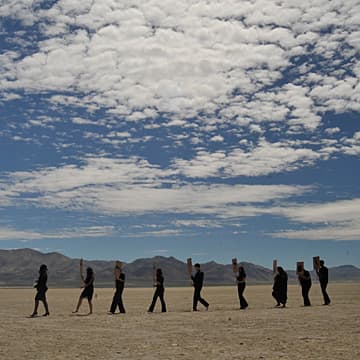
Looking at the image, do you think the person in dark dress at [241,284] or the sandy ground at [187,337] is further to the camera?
the person in dark dress at [241,284]

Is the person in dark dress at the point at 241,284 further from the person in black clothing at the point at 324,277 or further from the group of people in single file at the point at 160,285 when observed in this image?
the person in black clothing at the point at 324,277

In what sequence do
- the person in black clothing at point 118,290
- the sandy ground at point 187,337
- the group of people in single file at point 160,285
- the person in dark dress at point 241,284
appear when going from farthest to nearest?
the person in dark dress at point 241,284
the person in black clothing at point 118,290
the group of people in single file at point 160,285
the sandy ground at point 187,337

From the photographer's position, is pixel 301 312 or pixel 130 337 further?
pixel 301 312

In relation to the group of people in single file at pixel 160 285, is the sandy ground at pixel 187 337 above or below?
below

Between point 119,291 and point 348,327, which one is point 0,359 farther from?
point 119,291

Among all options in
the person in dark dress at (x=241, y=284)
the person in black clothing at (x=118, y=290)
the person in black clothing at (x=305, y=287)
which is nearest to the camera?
the person in black clothing at (x=118, y=290)

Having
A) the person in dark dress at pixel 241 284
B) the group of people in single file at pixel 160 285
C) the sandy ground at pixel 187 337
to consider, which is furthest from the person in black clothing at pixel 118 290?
the person in dark dress at pixel 241 284

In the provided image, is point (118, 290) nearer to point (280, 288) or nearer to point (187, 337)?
point (280, 288)

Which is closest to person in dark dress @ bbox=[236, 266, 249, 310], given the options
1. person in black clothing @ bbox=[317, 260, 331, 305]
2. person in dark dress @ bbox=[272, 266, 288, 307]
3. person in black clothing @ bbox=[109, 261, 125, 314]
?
person in dark dress @ bbox=[272, 266, 288, 307]

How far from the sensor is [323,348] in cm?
1250

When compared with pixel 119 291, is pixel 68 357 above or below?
below

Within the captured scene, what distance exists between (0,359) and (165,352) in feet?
10.2

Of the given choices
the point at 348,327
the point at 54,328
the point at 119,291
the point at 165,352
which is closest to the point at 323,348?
the point at 165,352

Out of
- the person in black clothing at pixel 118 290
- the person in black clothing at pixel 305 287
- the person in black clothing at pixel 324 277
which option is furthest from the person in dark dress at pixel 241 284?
the person in black clothing at pixel 118 290
